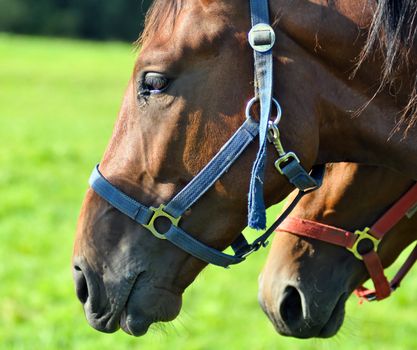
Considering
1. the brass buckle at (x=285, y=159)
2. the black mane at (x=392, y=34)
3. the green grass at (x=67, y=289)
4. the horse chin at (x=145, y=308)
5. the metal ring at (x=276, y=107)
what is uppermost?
the black mane at (x=392, y=34)

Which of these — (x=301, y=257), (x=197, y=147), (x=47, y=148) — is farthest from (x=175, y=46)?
(x=47, y=148)

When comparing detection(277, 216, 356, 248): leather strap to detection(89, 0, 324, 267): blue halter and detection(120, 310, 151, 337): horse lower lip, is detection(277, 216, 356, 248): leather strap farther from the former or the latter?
detection(120, 310, 151, 337): horse lower lip

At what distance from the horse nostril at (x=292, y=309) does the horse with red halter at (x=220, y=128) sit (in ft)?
2.26

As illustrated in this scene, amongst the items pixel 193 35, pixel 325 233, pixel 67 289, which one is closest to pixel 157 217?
pixel 193 35

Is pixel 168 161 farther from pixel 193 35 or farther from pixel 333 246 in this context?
pixel 333 246

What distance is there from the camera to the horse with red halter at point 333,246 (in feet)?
10.1

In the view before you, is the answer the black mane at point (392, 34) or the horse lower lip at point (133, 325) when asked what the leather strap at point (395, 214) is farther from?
the horse lower lip at point (133, 325)

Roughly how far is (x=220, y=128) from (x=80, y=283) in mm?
695

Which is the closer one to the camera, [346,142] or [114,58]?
[346,142]

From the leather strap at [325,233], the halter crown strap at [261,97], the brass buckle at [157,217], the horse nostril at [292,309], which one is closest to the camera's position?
the halter crown strap at [261,97]

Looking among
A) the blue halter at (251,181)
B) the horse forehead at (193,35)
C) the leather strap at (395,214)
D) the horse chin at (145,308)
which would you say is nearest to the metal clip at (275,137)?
the blue halter at (251,181)

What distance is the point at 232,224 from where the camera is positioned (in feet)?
8.33

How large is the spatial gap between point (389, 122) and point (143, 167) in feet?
2.60

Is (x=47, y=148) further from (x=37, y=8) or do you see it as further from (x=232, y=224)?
(x=37, y=8)
